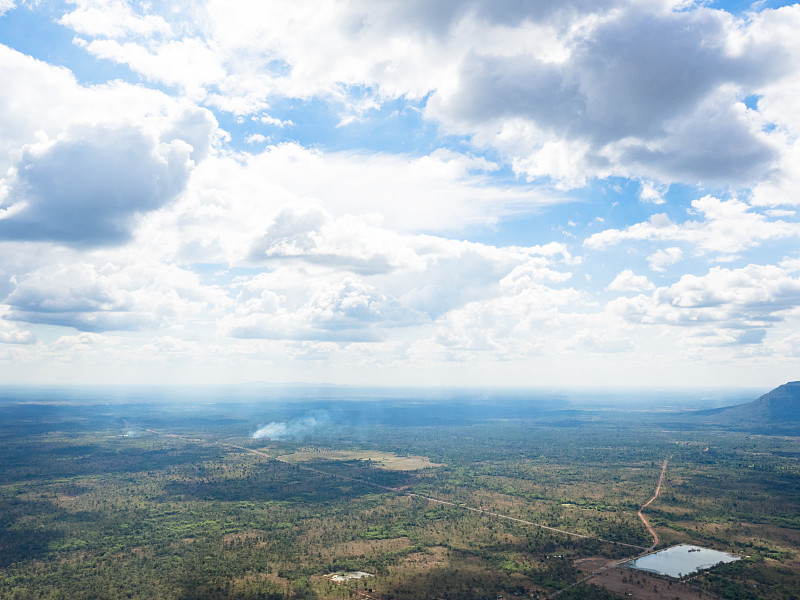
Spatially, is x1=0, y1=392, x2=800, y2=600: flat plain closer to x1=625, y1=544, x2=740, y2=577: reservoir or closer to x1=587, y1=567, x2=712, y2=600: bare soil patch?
x1=587, y1=567, x2=712, y2=600: bare soil patch

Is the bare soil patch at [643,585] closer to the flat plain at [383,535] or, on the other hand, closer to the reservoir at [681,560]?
the flat plain at [383,535]

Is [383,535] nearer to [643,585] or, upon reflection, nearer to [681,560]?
[643,585]

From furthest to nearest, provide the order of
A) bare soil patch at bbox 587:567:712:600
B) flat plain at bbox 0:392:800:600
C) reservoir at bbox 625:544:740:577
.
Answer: reservoir at bbox 625:544:740:577 → flat plain at bbox 0:392:800:600 → bare soil patch at bbox 587:567:712:600

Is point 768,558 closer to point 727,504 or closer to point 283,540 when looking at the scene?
point 727,504

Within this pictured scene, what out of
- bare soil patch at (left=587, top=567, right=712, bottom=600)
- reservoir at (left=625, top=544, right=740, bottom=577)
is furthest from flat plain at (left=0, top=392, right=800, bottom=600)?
reservoir at (left=625, top=544, right=740, bottom=577)

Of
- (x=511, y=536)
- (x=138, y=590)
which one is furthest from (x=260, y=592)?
(x=511, y=536)

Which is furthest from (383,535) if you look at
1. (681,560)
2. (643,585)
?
(681,560)

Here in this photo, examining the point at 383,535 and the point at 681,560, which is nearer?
the point at 681,560

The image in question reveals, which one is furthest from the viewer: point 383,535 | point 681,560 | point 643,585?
point 383,535

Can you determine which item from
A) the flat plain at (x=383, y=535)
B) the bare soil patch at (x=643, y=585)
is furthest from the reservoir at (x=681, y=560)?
the bare soil patch at (x=643, y=585)
